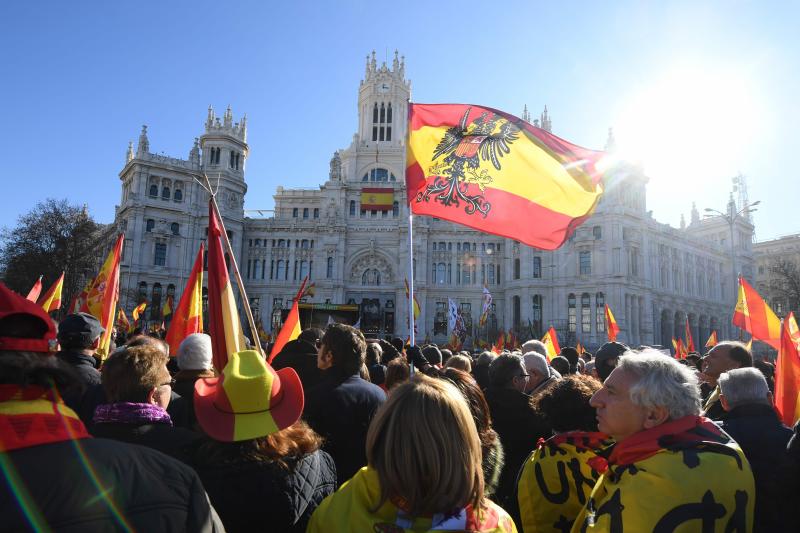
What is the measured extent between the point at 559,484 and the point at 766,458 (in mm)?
1846

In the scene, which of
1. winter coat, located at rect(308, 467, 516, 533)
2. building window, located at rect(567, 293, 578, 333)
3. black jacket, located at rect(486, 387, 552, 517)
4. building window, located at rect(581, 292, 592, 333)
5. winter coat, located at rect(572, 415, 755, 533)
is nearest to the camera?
winter coat, located at rect(308, 467, 516, 533)

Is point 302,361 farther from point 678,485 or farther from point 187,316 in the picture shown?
point 678,485

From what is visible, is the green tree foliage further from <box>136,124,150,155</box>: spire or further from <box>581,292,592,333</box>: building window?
<box>581,292,592,333</box>: building window

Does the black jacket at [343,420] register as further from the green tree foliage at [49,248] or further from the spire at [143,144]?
the spire at [143,144]

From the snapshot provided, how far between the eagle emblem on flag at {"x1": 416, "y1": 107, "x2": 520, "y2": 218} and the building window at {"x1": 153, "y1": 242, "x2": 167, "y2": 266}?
50573mm

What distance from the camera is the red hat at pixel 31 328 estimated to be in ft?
6.58

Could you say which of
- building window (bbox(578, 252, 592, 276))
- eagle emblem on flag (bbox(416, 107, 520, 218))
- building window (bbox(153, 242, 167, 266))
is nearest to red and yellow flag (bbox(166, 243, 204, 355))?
eagle emblem on flag (bbox(416, 107, 520, 218))

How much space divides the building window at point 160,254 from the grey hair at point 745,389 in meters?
55.9

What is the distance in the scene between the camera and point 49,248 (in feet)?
139

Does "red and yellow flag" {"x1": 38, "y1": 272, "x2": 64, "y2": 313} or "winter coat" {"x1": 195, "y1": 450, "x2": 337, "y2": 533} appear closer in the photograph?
"winter coat" {"x1": 195, "y1": 450, "x2": 337, "y2": 533}

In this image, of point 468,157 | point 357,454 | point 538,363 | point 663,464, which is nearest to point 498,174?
point 468,157

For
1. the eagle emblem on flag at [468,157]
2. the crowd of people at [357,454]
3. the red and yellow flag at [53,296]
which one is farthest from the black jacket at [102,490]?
the red and yellow flag at [53,296]

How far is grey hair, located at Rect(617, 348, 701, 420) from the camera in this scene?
281 cm

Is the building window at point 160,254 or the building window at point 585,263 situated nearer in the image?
the building window at point 585,263
